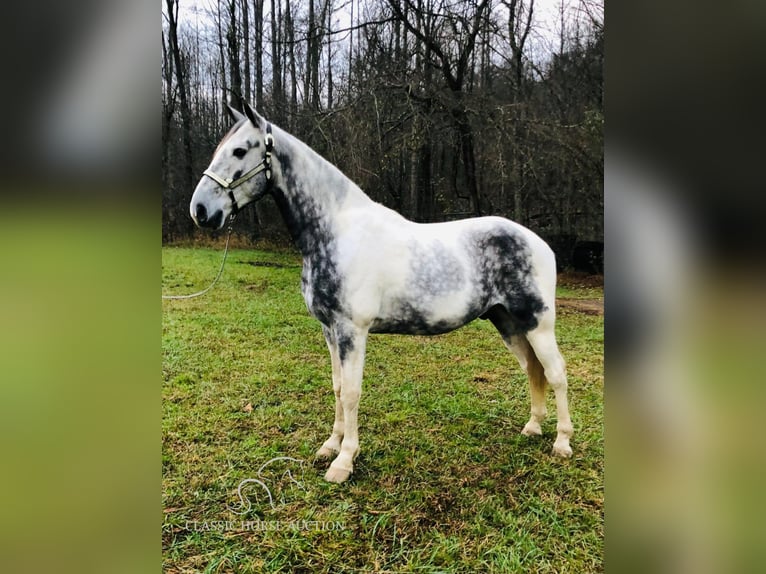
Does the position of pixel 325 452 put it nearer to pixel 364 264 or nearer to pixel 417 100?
pixel 364 264

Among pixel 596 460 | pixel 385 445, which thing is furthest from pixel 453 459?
pixel 596 460

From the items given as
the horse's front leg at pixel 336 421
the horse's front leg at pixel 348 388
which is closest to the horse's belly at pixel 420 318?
the horse's front leg at pixel 348 388

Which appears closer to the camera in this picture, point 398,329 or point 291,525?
point 291,525

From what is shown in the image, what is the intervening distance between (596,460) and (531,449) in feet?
1.02

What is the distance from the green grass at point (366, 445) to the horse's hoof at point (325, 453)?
0.06 meters

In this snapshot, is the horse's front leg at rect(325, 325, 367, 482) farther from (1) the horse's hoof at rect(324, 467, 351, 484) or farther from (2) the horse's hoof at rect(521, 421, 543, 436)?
(2) the horse's hoof at rect(521, 421, 543, 436)

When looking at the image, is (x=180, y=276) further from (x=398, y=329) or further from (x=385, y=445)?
(x=385, y=445)

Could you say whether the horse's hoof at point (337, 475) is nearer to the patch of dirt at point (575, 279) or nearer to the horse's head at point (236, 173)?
the horse's head at point (236, 173)

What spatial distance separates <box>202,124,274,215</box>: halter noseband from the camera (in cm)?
182

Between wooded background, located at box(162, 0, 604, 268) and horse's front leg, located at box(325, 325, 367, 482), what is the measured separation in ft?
3.35

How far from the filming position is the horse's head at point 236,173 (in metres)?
1.80

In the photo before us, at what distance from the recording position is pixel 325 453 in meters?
2.22
